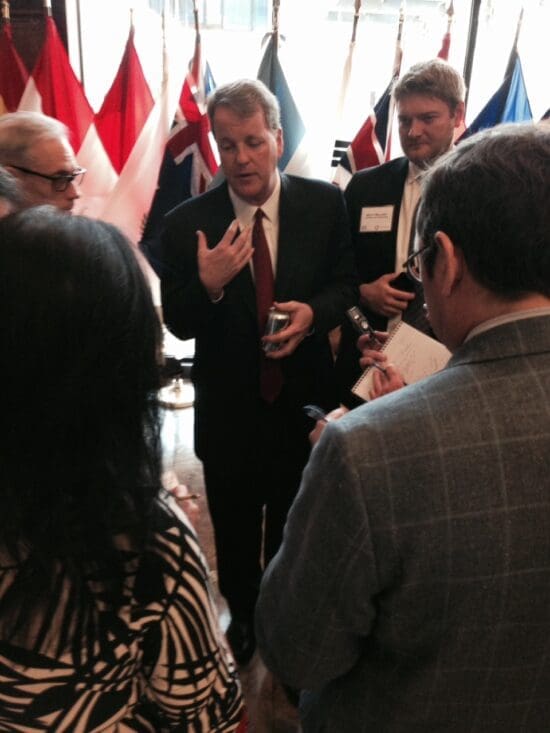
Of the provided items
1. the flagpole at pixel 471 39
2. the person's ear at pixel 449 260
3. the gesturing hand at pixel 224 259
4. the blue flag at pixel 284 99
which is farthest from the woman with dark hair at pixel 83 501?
the flagpole at pixel 471 39

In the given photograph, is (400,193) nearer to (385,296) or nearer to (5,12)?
(385,296)

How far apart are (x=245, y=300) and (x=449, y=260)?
1.03 meters

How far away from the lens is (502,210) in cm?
71

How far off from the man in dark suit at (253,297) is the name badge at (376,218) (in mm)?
141

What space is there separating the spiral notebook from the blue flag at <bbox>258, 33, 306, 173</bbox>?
5.55ft

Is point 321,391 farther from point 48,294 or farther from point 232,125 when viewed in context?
point 48,294

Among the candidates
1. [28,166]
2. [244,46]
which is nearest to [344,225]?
[28,166]

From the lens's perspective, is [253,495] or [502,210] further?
[253,495]

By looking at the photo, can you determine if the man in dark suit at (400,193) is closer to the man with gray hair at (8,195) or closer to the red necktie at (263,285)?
the red necktie at (263,285)

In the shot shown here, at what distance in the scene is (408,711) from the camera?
81 cm

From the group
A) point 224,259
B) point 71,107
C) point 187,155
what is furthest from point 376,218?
point 71,107

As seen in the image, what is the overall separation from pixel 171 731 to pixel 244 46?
352cm

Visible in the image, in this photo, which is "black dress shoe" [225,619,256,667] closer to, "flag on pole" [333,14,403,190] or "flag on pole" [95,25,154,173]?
"flag on pole" [333,14,403,190]

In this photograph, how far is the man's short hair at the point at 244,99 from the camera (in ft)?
5.57
